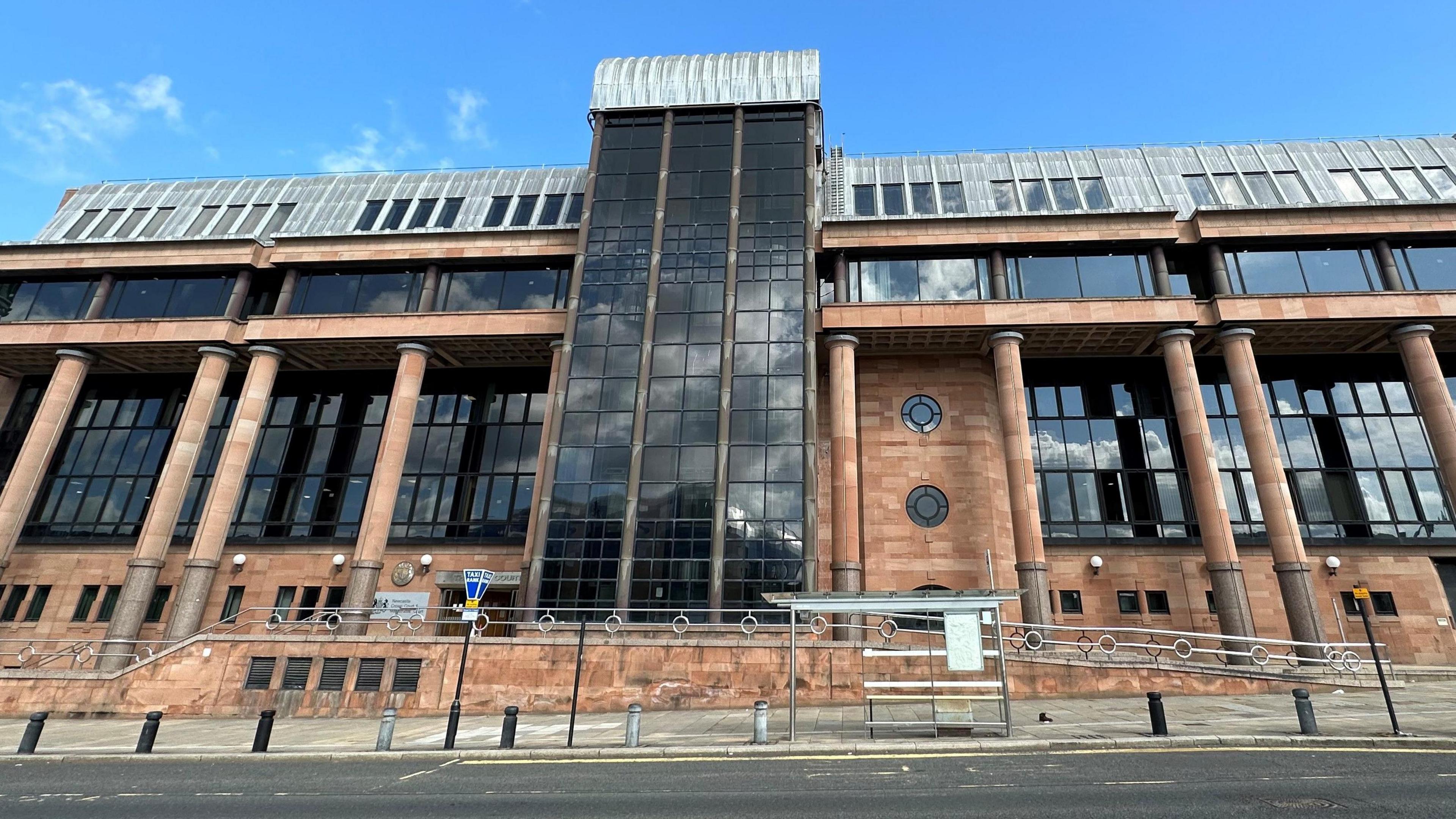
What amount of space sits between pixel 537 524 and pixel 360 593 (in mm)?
7588

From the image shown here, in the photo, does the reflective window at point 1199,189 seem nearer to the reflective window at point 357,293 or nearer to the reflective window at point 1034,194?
the reflective window at point 1034,194

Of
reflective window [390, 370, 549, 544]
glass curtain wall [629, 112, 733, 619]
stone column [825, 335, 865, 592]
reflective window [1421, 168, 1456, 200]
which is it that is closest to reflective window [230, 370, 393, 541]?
reflective window [390, 370, 549, 544]

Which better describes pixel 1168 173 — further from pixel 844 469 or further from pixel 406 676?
pixel 406 676

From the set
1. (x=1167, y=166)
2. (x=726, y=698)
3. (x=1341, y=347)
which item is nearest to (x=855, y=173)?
(x=1167, y=166)

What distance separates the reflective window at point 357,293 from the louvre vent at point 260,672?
16.2 metres

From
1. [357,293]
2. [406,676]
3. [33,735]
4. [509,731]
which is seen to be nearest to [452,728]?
[509,731]

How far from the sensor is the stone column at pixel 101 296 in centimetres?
3234

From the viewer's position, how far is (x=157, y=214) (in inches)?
1506

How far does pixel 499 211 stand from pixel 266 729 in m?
28.5

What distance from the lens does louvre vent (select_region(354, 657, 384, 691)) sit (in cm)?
2025

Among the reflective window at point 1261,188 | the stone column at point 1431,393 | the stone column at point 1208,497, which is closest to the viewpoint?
the stone column at point 1208,497

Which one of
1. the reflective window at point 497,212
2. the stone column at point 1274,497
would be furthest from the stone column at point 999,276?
the reflective window at point 497,212

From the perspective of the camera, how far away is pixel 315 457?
3353 centimetres

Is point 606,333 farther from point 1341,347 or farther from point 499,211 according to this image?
point 1341,347
